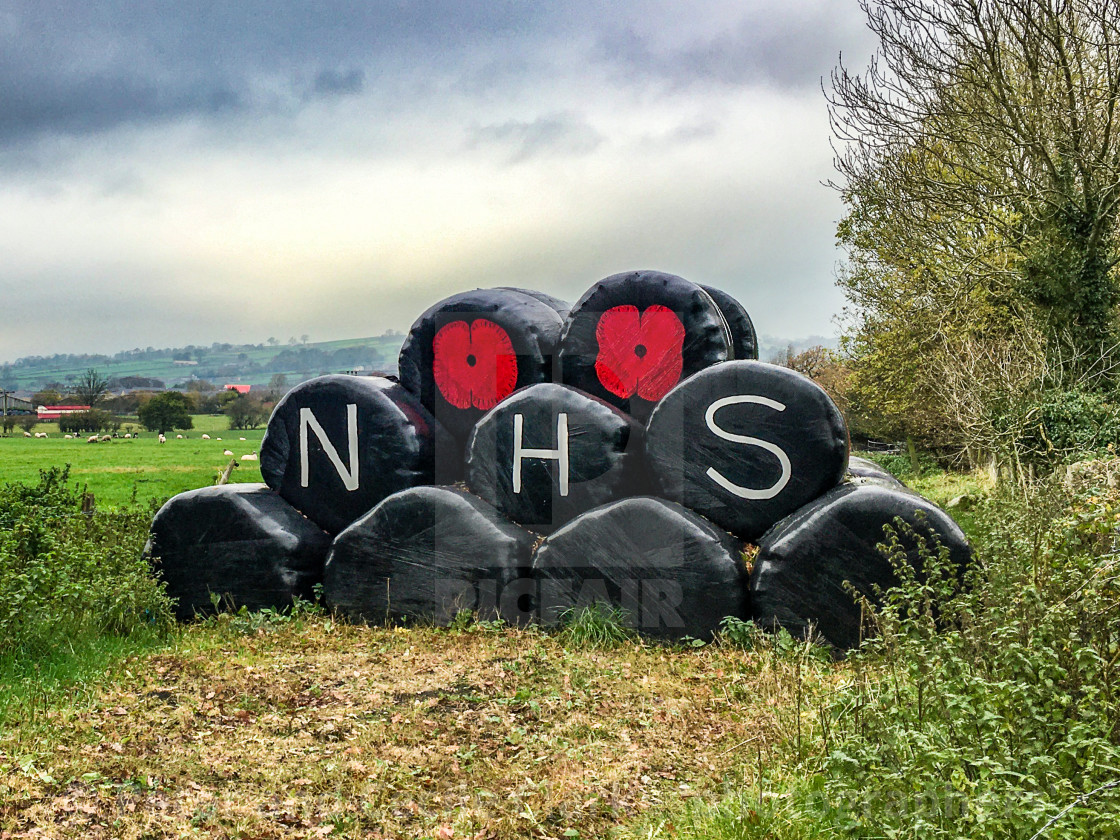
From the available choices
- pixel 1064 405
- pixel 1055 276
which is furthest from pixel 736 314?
pixel 1055 276

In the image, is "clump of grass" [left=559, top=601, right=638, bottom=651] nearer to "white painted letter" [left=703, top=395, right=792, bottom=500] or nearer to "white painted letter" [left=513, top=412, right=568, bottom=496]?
"white painted letter" [left=513, top=412, right=568, bottom=496]

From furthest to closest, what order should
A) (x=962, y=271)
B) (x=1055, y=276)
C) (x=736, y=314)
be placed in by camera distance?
(x=962, y=271)
(x=1055, y=276)
(x=736, y=314)

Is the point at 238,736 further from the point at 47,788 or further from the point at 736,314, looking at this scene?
the point at 736,314

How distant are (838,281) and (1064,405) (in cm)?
1202

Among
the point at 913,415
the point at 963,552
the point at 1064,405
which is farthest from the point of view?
the point at 913,415

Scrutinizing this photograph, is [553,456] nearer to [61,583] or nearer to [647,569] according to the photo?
[647,569]

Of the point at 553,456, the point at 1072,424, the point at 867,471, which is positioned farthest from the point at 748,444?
the point at 1072,424

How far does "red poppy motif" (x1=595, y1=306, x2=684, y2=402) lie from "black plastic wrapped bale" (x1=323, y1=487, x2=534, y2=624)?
1.43 meters

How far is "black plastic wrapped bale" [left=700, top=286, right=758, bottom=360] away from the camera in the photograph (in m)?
8.44

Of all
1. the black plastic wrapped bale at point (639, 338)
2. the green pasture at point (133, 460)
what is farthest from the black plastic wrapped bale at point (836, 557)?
the green pasture at point (133, 460)

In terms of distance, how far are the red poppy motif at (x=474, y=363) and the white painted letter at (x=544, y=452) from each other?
1.53 ft

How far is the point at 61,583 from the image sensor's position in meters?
6.53

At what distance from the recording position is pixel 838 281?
80.3ft

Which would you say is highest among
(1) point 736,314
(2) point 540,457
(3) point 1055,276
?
(3) point 1055,276
